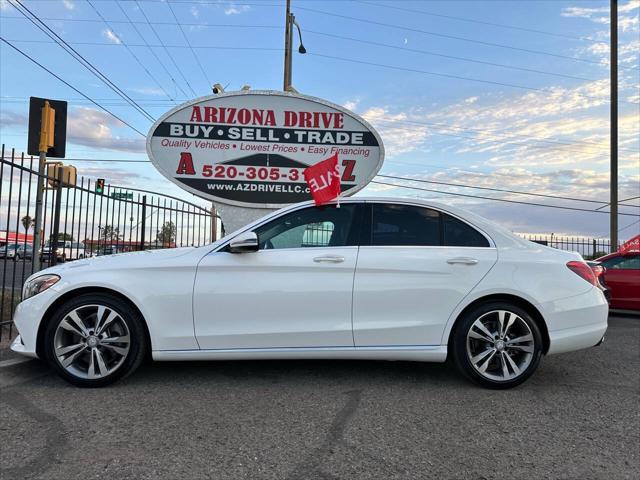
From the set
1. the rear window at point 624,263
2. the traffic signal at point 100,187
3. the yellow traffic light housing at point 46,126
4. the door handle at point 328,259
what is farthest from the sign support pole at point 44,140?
the rear window at point 624,263

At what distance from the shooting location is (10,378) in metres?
4.14

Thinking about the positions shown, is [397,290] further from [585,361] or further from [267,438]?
[585,361]

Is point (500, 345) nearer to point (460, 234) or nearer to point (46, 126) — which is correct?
point (460, 234)

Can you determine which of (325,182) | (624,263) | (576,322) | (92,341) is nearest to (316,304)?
(325,182)

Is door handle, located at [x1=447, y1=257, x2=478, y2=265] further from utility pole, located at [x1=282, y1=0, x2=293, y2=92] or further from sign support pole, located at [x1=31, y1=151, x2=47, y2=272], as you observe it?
utility pole, located at [x1=282, y1=0, x2=293, y2=92]

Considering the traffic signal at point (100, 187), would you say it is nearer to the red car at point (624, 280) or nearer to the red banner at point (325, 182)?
the red banner at point (325, 182)

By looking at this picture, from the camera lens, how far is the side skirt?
13.0ft

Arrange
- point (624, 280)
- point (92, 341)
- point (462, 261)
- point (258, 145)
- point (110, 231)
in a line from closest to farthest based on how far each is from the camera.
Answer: point (92, 341), point (462, 261), point (258, 145), point (110, 231), point (624, 280)

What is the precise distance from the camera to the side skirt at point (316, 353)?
3.96 m

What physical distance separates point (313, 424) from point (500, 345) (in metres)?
1.77

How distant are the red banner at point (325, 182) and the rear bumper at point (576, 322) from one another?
212 centimetres

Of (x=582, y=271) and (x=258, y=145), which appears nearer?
(x=582, y=271)

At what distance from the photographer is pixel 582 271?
4238 mm

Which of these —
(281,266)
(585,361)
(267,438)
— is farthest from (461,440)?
(585,361)
